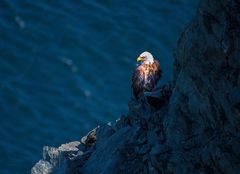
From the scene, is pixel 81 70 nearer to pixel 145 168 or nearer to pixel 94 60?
pixel 94 60

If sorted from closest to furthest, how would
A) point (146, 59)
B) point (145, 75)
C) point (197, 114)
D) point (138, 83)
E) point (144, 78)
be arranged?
point (197, 114) < point (138, 83) < point (144, 78) < point (145, 75) < point (146, 59)

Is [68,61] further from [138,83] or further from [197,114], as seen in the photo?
[197,114]

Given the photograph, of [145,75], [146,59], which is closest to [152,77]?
[145,75]

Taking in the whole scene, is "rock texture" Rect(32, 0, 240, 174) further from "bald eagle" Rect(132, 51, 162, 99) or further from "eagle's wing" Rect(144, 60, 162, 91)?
"eagle's wing" Rect(144, 60, 162, 91)

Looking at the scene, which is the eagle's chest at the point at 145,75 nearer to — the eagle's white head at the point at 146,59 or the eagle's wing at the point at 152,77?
the eagle's wing at the point at 152,77

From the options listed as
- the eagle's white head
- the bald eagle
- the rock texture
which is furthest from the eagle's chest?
the rock texture

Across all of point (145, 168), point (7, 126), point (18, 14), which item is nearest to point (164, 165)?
point (145, 168)

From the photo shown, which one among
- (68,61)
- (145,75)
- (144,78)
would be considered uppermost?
(68,61)
